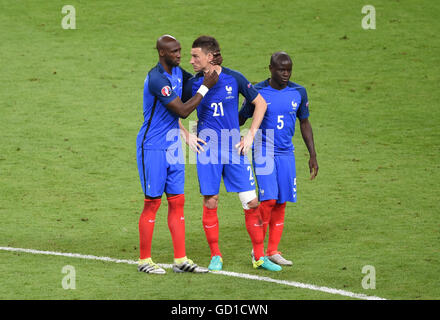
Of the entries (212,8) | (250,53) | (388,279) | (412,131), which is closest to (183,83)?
(388,279)

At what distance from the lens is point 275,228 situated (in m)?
8.68

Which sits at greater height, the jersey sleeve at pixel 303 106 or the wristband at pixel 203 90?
the wristband at pixel 203 90

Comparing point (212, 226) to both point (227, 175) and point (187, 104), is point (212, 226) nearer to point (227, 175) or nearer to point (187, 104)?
point (227, 175)

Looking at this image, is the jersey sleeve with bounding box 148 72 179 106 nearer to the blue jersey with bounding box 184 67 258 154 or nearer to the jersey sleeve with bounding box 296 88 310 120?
the blue jersey with bounding box 184 67 258 154

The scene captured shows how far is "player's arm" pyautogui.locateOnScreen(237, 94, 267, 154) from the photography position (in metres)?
8.11

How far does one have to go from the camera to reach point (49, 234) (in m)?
9.93

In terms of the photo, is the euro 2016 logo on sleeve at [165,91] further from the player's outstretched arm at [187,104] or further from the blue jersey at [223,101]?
the blue jersey at [223,101]

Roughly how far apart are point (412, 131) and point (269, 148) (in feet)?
24.3

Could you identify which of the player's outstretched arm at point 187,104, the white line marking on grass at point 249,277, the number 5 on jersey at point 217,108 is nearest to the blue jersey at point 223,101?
the number 5 on jersey at point 217,108

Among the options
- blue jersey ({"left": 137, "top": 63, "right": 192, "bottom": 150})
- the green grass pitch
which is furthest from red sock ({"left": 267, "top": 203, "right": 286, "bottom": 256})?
blue jersey ({"left": 137, "top": 63, "right": 192, "bottom": 150})

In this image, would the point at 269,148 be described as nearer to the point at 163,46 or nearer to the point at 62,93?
the point at 163,46

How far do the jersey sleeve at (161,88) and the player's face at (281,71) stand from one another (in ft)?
4.08

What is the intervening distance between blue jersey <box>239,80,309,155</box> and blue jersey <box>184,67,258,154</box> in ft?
1.16

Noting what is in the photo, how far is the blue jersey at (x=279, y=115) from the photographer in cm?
854
